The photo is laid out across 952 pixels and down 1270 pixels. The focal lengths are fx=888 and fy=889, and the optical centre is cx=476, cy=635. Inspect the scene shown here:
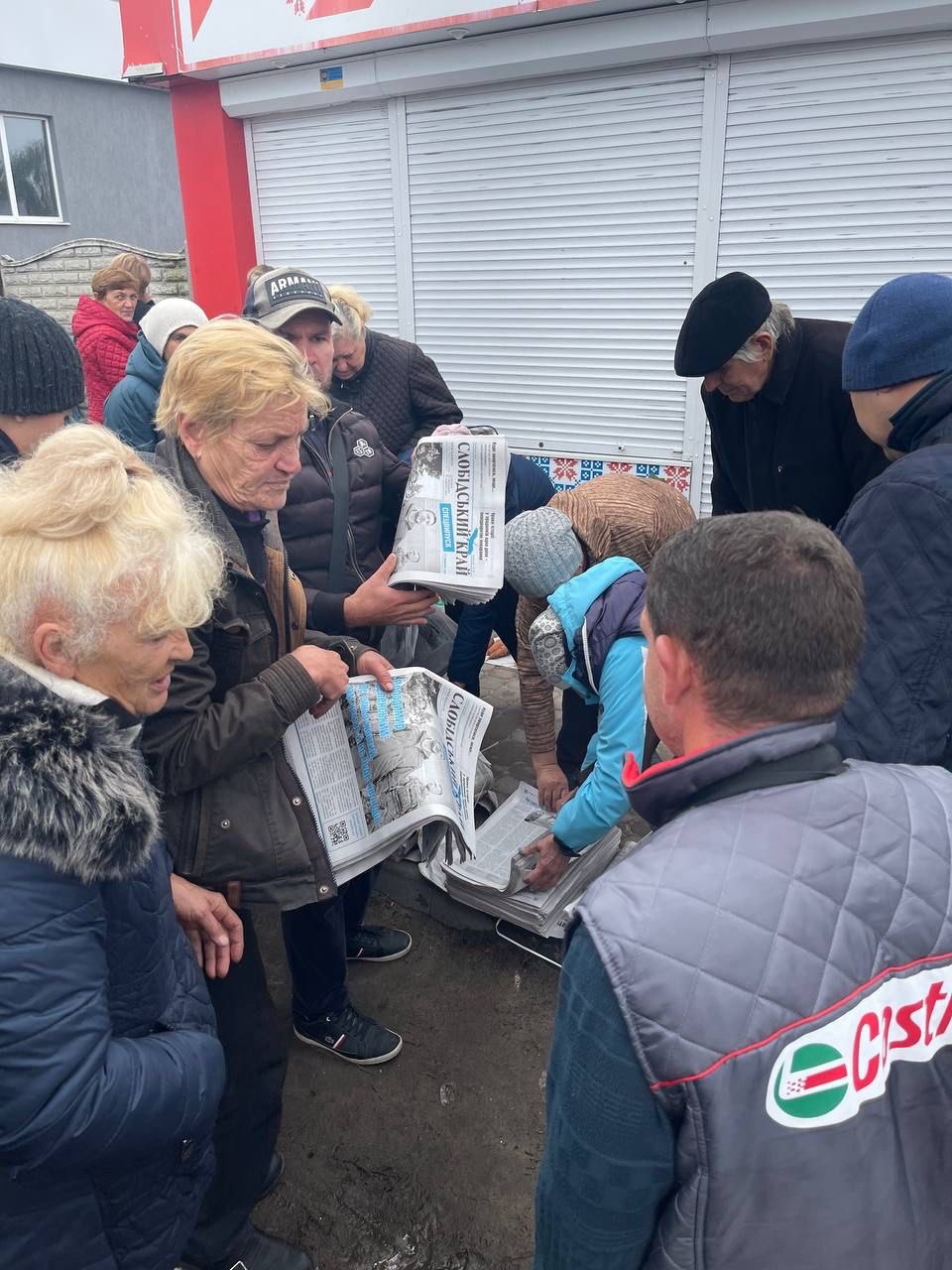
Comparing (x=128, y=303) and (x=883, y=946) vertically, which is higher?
(x=128, y=303)

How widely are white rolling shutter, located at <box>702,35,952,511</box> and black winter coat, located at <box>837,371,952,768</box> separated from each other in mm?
3528

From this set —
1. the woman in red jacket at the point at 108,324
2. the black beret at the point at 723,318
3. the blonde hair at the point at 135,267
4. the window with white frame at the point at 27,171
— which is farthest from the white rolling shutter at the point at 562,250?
the window with white frame at the point at 27,171

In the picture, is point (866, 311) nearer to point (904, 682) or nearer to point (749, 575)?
point (904, 682)

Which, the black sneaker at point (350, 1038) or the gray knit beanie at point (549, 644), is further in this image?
the black sneaker at point (350, 1038)

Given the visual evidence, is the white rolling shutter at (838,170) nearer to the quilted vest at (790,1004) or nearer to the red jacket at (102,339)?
the red jacket at (102,339)

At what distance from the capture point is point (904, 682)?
5.67 feet

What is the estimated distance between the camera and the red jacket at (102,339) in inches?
223

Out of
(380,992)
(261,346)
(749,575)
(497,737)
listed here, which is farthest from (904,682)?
(497,737)

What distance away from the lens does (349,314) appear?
150 inches

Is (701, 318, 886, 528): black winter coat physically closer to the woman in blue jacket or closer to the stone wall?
the woman in blue jacket

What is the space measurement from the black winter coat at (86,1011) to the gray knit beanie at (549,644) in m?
1.27

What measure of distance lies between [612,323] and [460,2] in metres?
2.01

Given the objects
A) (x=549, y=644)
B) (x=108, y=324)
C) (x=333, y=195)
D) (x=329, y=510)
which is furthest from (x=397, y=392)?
(x=333, y=195)

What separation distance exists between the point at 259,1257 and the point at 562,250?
5.39m
